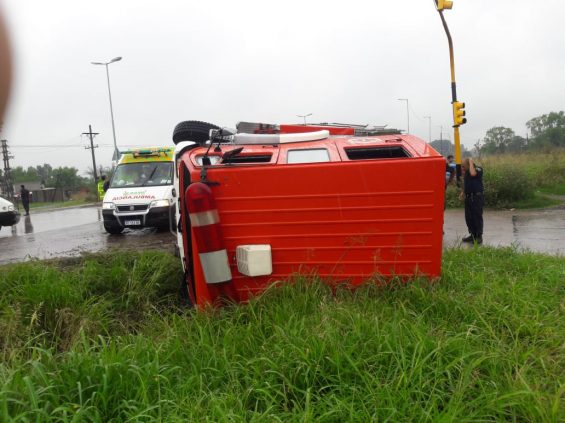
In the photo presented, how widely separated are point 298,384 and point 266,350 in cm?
38

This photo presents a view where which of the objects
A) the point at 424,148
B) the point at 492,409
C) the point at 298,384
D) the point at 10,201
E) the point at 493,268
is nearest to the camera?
the point at 492,409

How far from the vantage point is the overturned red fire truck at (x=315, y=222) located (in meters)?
3.44

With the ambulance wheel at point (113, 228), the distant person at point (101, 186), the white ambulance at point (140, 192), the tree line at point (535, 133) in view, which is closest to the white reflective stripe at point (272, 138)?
the white ambulance at point (140, 192)

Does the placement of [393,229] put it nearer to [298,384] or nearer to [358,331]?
[358,331]

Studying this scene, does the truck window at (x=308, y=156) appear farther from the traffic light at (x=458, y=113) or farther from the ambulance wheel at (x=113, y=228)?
the ambulance wheel at (x=113, y=228)

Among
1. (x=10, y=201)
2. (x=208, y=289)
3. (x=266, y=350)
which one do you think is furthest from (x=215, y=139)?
(x=10, y=201)

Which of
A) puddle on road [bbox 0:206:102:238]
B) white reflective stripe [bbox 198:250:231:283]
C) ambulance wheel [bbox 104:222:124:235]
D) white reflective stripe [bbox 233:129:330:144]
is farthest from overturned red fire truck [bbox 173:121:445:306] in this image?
puddle on road [bbox 0:206:102:238]

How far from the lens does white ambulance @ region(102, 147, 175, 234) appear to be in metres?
9.65

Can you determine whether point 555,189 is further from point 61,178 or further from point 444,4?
point 61,178

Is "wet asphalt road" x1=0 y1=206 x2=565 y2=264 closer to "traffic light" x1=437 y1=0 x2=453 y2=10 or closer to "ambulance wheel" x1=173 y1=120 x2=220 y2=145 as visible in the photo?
"ambulance wheel" x1=173 y1=120 x2=220 y2=145

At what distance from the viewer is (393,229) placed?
11.5 feet

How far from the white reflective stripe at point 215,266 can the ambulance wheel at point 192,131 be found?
238 centimetres

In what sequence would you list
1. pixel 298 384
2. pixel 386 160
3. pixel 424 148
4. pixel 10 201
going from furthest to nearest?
pixel 10 201
pixel 424 148
pixel 386 160
pixel 298 384

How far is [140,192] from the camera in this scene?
9898mm
